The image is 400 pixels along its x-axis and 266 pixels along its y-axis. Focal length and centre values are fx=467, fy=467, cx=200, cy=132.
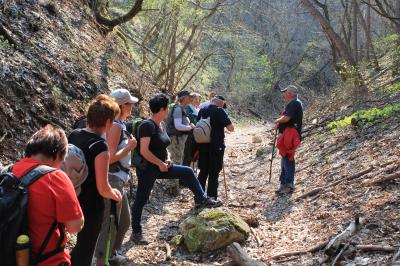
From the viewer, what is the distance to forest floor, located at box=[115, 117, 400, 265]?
5391 mm

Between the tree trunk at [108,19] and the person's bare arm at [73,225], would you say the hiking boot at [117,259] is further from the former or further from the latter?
the tree trunk at [108,19]

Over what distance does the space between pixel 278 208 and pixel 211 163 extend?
136cm

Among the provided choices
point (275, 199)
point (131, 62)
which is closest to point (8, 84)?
point (275, 199)

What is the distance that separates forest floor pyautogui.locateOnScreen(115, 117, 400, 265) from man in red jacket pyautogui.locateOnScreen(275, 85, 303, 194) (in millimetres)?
368

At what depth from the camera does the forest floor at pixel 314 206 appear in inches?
212

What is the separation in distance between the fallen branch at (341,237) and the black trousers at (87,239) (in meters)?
2.48

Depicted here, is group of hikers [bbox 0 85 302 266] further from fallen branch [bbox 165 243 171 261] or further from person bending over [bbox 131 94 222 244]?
fallen branch [bbox 165 243 171 261]

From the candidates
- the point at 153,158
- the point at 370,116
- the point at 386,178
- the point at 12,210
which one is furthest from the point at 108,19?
the point at 12,210

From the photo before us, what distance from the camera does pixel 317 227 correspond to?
6.16 meters

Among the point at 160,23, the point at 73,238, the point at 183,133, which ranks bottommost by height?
the point at 73,238

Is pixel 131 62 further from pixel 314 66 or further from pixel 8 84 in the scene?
pixel 314 66

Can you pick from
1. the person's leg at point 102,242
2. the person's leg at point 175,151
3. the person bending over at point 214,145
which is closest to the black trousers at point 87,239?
the person's leg at point 102,242

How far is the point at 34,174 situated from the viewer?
8.66 feet

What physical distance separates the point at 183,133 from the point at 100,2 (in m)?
7.57
